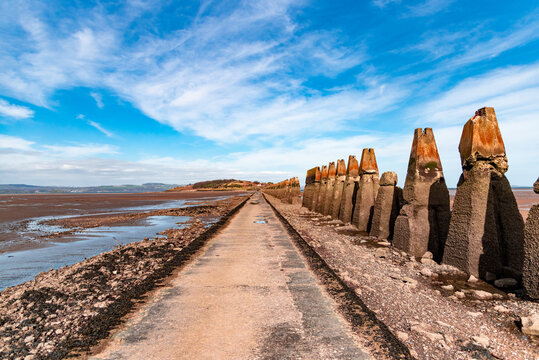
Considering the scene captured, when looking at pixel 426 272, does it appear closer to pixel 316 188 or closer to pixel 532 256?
pixel 532 256

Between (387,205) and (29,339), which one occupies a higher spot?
(387,205)

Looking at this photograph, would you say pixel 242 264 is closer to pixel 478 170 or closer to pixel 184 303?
pixel 184 303

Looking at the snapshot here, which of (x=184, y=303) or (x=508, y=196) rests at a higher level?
(x=508, y=196)

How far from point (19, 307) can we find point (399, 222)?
8.74 meters

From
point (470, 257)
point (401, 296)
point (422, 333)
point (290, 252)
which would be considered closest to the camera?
point (422, 333)

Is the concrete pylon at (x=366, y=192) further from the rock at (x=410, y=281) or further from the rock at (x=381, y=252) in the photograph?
the rock at (x=410, y=281)

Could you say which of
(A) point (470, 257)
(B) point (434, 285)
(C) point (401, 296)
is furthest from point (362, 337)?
(A) point (470, 257)

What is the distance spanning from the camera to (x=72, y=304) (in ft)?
16.2

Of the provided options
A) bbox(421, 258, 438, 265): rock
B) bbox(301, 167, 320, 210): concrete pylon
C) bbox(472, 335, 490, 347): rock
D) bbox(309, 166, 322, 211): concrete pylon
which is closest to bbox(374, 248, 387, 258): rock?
bbox(421, 258, 438, 265): rock

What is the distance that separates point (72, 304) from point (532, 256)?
24.2ft

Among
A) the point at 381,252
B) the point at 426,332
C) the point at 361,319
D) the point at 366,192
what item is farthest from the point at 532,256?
the point at 366,192

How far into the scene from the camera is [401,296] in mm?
5012

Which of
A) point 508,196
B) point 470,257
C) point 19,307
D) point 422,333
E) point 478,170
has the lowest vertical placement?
point 19,307

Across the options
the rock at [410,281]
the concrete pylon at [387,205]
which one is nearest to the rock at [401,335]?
the rock at [410,281]
